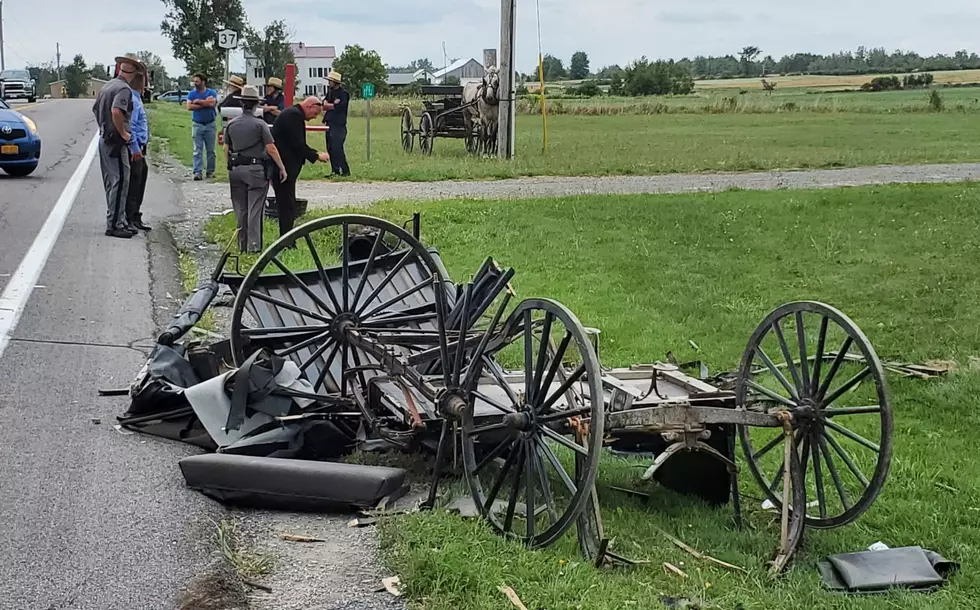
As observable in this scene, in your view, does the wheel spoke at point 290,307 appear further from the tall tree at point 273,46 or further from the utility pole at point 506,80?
the tall tree at point 273,46

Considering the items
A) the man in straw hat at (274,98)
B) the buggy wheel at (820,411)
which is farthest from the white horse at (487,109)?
the buggy wheel at (820,411)

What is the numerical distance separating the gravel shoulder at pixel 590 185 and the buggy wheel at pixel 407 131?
710 centimetres

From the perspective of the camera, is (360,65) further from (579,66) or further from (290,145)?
(290,145)

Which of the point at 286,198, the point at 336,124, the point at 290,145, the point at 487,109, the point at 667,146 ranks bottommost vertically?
the point at 286,198

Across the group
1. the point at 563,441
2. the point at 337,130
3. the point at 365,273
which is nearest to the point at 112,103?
the point at 365,273

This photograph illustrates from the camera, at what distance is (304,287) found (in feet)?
22.7

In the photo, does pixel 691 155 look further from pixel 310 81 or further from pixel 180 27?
pixel 310 81

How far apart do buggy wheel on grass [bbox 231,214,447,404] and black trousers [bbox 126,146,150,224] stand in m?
6.54

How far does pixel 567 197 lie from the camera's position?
16.5 meters

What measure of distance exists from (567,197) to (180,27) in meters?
80.5

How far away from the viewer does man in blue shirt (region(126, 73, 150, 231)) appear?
1286 cm

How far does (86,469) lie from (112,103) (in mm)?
8004

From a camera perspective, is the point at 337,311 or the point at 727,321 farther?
the point at 727,321

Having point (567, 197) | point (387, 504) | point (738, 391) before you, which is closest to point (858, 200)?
point (567, 197)
